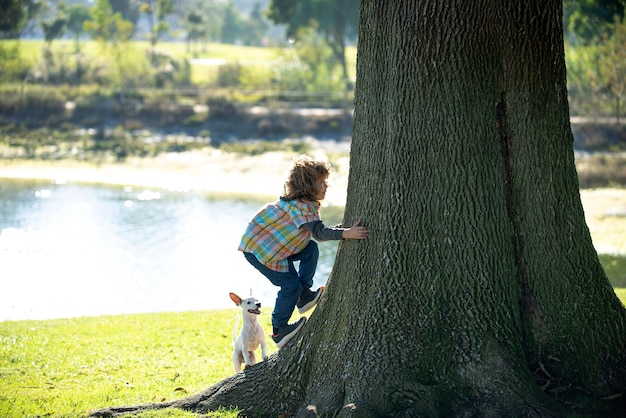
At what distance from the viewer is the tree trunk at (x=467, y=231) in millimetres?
5973

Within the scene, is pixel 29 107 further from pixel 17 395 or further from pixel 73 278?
pixel 17 395

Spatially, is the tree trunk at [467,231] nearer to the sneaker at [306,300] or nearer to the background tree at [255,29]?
the sneaker at [306,300]

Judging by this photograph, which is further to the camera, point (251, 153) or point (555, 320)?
point (251, 153)

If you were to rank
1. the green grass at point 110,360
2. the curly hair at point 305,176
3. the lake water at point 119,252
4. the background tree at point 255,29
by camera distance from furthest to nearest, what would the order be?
1. the background tree at point 255,29
2. the lake water at point 119,252
3. the green grass at point 110,360
4. the curly hair at point 305,176

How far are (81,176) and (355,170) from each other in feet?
96.8

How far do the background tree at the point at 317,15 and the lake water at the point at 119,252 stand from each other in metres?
27.9

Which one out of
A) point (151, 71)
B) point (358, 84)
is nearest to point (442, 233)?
point (358, 84)

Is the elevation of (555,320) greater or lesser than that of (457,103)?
lesser

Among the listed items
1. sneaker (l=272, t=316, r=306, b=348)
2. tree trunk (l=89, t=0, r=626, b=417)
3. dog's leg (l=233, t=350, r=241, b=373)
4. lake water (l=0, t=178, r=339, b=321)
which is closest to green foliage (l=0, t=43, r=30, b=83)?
lake water (l=0, t=178, r=339, b=321)

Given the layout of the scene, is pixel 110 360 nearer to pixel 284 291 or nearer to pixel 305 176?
pixel 284 291

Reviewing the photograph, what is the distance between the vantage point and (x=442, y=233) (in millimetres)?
6043

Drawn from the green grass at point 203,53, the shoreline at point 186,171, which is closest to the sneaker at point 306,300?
the shoreline at point 186,171

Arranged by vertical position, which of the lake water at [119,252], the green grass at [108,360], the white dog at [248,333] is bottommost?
the lake water at [119,252]

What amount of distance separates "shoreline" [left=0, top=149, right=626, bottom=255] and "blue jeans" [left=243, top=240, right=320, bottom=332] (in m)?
21.7
